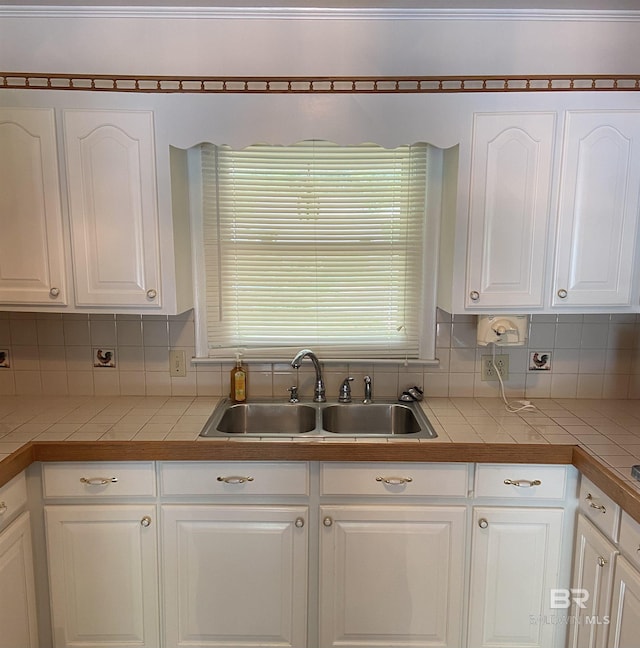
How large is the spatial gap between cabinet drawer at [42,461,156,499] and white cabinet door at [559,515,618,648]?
1.47 m

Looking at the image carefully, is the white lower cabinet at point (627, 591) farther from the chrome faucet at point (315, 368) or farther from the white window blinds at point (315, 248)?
the chrome faucet at point (315, 368)

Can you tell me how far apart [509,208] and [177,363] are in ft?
5.01

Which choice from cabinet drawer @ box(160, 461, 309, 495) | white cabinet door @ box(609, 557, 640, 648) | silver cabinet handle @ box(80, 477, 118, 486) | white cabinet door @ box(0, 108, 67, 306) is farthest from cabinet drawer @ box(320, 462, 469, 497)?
white cabinet door @ box(0, 108, 67, 306)

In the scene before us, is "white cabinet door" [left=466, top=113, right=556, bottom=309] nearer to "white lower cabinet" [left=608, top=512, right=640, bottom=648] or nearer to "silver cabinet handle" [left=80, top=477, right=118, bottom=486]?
"white lower cabinet" [left=608, top=512, right=640, bottom=648]

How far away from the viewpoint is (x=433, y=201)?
2.13 m

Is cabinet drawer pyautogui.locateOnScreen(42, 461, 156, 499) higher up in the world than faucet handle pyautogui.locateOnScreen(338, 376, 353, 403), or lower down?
lower down

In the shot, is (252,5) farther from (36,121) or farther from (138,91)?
(36,121)

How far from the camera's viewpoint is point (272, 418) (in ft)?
7.16

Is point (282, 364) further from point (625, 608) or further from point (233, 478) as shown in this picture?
point (625, 608)

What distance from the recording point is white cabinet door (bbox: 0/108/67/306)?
5.92ft

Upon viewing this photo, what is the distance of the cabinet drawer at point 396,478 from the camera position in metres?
1.72

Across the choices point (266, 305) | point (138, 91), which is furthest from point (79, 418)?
point (138, 91)

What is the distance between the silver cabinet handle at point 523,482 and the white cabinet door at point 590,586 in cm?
18

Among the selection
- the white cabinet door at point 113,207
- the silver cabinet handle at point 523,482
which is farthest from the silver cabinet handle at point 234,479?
the silver cabinet handle at point 523,482
